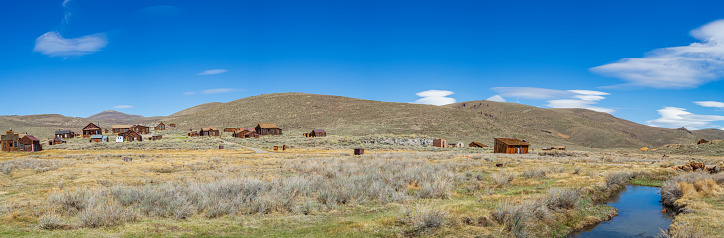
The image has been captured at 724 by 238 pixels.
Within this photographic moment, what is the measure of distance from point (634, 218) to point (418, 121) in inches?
3829

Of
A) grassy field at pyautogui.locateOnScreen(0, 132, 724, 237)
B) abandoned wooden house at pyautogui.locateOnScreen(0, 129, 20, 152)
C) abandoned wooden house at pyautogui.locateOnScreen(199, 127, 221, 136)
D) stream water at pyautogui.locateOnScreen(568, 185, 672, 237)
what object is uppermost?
abandoned wooden house at pyautogui.locateOnScreen(199, 127, 221, 136)

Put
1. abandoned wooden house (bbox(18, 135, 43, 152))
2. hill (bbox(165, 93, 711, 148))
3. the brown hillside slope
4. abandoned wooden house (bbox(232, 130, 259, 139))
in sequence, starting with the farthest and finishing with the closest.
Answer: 1. the brown hillside slope
2. hill (bbox(165, 93, 711, 148))
3. abandoned wooden house (bbox(232, 130, 259, 139))
4. abandoned wooden house (bbox(18, 135, 43, 152))

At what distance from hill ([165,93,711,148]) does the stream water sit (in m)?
66.9

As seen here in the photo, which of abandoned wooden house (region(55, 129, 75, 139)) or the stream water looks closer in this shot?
the stream water

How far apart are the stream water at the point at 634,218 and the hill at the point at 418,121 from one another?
66.9 m

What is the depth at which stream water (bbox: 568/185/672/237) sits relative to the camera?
11156mm

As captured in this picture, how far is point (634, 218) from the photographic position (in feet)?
42.8

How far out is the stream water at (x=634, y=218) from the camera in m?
11.2

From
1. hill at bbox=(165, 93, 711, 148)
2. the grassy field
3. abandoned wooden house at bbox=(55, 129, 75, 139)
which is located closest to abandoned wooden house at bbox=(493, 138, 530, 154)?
the grassy field

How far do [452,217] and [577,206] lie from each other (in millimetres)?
5914

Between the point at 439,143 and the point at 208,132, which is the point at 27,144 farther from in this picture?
the point at 439,143

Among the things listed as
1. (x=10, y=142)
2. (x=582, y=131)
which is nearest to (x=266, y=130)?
(x=10, y=142)

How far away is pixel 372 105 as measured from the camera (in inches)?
5310

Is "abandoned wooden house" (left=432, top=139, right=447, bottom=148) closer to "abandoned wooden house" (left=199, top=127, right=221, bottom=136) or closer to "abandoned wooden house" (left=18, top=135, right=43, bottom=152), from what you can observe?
"abandoned wooden house" (left=199, top=127, right=221, bottom=136)
